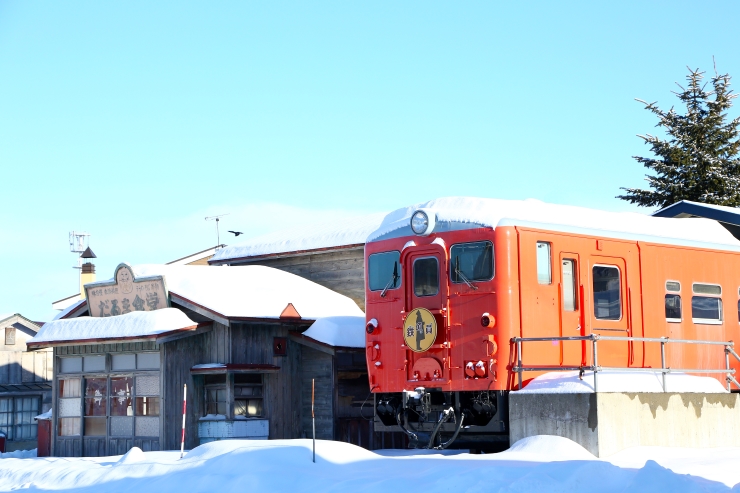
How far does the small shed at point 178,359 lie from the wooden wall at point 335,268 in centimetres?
98

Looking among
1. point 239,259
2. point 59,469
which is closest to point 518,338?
point 59,469

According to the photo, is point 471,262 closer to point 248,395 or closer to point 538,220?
point 538,220

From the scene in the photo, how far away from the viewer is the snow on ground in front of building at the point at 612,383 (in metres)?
13.1

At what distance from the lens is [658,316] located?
15750 millimetres

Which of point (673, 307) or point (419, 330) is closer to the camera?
point (419, 330)

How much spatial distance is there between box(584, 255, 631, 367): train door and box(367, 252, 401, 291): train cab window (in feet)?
9.47

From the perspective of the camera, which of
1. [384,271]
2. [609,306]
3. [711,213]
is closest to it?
[609,306]

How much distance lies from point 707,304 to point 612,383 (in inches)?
173

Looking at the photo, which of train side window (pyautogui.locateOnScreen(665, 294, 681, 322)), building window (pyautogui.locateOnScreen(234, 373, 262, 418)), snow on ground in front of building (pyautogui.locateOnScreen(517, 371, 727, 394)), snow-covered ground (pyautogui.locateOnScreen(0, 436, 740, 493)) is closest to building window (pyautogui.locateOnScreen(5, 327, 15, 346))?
building window (pyautogui.locateOnScreen(234, 373, 262, 418))

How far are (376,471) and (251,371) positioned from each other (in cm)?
872

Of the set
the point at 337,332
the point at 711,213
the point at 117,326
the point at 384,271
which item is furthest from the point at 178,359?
the point at 711,213

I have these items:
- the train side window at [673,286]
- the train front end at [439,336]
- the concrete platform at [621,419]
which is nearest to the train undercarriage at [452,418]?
the train front end at [439,336]

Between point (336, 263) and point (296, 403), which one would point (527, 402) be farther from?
point (336, 263)

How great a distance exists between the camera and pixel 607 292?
49.5 ft
